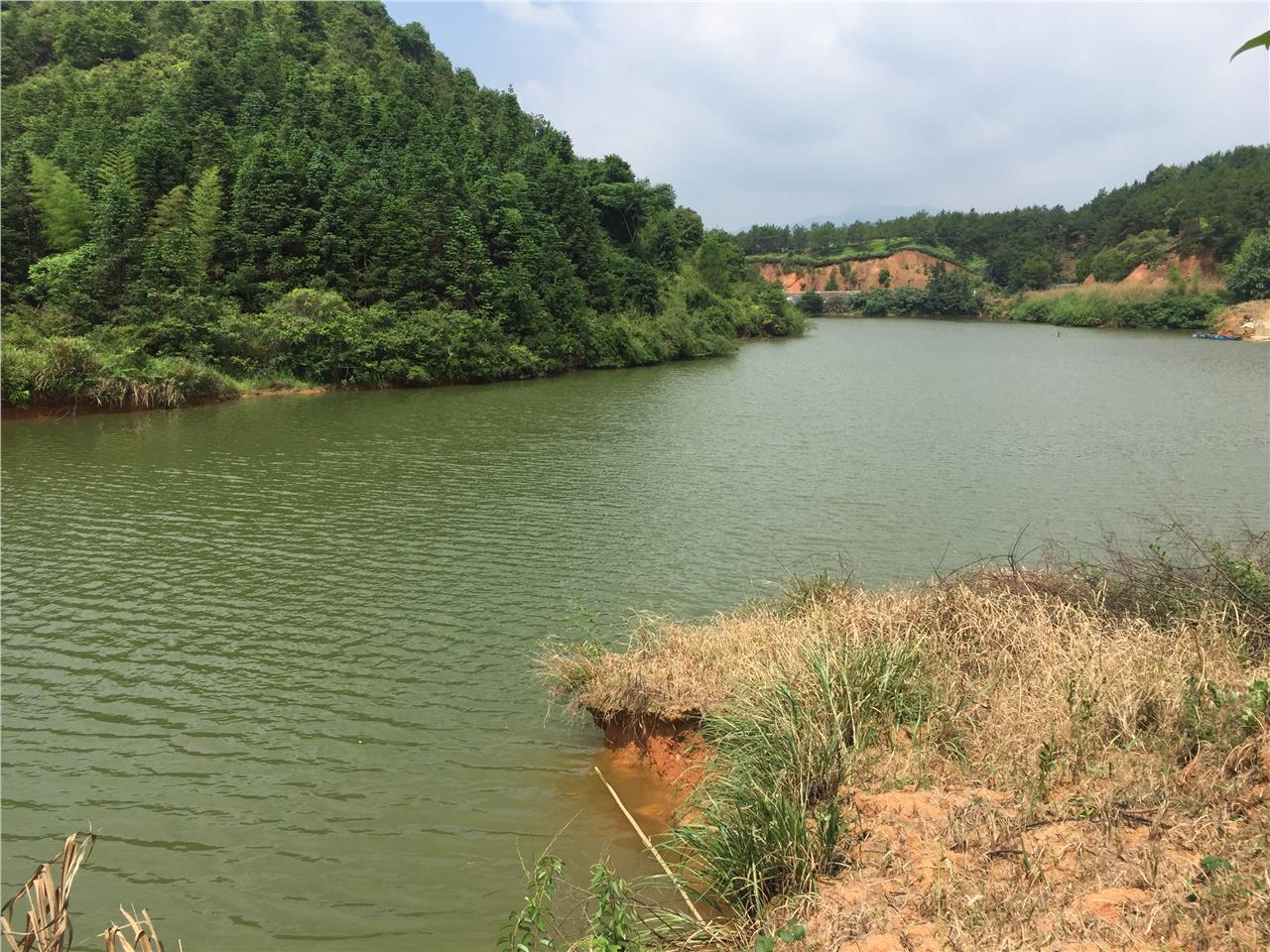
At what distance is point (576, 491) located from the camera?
1794 cm

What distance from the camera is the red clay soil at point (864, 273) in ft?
425

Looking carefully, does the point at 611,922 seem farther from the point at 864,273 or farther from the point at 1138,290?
the point at 864,273

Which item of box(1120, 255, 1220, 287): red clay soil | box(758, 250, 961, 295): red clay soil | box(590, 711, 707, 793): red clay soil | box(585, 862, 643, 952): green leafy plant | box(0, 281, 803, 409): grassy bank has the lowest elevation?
box(590, 711, 707, 793): red clay soil

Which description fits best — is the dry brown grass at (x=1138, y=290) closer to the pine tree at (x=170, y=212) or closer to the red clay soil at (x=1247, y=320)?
the red clay soil at (x=1247, y=320)

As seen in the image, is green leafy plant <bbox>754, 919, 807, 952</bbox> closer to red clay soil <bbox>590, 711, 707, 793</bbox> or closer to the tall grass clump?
the tall grass clump

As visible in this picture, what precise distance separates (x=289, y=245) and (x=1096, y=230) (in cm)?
11366

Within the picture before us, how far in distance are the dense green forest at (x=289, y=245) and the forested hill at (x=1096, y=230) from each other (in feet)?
214

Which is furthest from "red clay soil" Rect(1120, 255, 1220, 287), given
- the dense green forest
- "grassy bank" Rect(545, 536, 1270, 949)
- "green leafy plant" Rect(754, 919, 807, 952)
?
"green leafy plant" Rect(754, 919, 807, 952)

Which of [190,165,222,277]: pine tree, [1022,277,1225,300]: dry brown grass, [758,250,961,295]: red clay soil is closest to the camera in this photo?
[190,165,222,277]: pine tree

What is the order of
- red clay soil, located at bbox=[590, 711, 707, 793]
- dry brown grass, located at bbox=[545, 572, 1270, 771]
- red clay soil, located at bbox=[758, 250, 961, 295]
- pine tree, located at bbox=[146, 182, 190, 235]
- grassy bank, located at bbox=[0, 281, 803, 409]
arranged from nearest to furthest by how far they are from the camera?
1. dry brown grass, located at bbox=[545, 572, 1270, 771]
2. red clay soil, located at bbox=[590, 711, 707, 793]
3. grassy bank, located at bbox=[0, 281, 803, 409]
4. pine tree, located at bbox=[146, 182, 190, 235]
5. red clay soil, located at bbox=[758, 250, 961, 295]

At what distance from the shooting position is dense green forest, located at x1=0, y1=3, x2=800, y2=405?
3055 centimetres

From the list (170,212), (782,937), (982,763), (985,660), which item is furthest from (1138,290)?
(782,937)

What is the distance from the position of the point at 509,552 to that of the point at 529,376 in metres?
27.1

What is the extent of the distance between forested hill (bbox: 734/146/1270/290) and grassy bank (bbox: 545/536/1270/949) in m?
103
